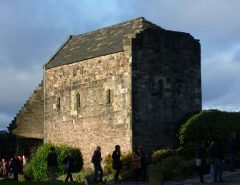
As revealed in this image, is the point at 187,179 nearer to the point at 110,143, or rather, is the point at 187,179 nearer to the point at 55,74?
the point at 110,143

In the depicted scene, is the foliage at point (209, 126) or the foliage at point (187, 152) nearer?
the foliage at point (187, 152)

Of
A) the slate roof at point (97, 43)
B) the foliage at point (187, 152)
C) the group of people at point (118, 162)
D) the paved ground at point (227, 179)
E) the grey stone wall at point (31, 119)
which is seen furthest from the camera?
the grey stone wall at point (31, 119)

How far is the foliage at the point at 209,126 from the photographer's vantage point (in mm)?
43906

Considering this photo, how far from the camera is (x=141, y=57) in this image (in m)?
45.7

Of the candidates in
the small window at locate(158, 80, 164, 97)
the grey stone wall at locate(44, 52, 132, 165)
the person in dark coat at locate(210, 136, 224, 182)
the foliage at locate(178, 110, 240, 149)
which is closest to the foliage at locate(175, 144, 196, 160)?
the foliage at locate(178, 110, 240, 149)

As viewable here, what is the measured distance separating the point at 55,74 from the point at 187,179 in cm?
1855

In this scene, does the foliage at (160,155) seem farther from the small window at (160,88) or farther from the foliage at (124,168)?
the small window at (160,88)

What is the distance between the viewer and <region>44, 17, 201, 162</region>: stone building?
45.3 meters

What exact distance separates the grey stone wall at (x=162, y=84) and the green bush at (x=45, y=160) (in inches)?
222

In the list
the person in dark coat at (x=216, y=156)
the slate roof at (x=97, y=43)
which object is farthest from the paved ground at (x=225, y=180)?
the slate roof at (x=97, y=43)

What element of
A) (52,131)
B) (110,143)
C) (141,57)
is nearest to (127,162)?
(110,143)

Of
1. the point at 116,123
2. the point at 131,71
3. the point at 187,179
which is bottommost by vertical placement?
the point at 187,179

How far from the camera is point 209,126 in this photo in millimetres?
44125

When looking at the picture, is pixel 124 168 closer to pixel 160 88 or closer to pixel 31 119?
pixel 160 88
